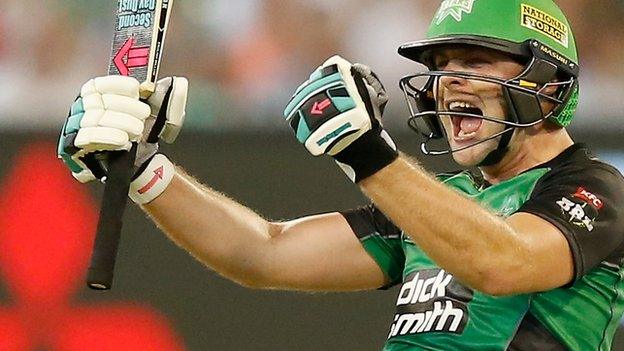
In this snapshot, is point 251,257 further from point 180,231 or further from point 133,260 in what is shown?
point 133,260

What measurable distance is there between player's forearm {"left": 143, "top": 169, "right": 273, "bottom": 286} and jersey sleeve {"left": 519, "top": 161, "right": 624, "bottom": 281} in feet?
2.18

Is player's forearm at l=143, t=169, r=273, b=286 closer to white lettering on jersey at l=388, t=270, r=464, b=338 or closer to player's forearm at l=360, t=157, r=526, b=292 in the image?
white lettering on jersey at l=388, t=270, r=464, b=338

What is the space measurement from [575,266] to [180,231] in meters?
0.88

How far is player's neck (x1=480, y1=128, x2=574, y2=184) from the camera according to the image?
248cm

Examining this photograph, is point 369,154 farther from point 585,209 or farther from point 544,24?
point 544,24

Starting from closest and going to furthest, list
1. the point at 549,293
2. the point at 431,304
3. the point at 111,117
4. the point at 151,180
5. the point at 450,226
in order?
the point at 450,226 < the point at 111,117 < the point at 549,293 < the point at 431,304 < the point at 151,180

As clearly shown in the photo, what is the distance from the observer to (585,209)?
2205mm

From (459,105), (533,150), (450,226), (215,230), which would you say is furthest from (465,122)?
(215,230)

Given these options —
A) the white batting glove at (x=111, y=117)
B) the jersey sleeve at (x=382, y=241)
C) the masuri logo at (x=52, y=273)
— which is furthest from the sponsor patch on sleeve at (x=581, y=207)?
the masuri logo at (x=52, y=273)

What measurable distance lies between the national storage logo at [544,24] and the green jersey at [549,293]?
22cm

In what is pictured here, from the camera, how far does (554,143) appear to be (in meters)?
2.49

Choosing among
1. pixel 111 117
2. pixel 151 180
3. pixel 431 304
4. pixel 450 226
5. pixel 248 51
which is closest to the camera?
pixel 450 226

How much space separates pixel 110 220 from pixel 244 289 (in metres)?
1.36

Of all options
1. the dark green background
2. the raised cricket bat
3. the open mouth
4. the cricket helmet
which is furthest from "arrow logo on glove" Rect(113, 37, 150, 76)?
the dark green background
